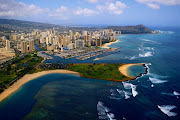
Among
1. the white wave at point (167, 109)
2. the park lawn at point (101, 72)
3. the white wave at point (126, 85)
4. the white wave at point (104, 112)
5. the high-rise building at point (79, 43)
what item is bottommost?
the white wave at point (104, 112)

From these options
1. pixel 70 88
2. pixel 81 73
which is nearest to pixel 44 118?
pixel 70 88

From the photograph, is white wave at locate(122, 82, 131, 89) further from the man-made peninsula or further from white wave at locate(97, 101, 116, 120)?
white wave at locate(97, 101, 116, 120)

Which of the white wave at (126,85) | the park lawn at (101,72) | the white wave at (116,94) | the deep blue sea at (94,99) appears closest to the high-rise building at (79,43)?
the park lawn at (101,72)

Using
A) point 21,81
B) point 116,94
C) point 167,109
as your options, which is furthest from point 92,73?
point 167,109

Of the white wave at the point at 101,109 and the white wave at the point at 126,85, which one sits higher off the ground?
the white wave at the point at 126,85

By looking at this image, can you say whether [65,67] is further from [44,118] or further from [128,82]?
[44,118]

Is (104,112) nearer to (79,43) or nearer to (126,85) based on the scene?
(126,85)

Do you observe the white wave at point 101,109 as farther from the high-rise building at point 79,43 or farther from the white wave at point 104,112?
the high-rise building at point 79,43

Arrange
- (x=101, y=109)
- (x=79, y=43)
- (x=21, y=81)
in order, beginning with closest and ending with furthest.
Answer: (x=101, y=109) → (x=21, y=81) → (x=79, y=43)
